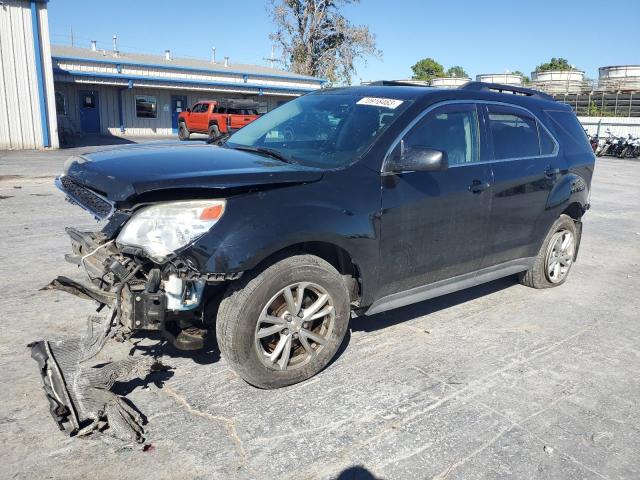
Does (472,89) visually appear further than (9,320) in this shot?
Yes

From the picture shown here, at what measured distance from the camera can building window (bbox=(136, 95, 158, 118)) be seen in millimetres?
31266

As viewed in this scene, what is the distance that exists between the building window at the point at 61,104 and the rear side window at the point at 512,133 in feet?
93.4

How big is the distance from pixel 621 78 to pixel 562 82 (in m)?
4.57

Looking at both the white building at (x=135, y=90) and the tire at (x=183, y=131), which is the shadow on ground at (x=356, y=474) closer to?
the white building at (x=135, y=90)

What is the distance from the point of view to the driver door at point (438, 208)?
3738 mm

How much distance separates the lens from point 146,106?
31.6 metres

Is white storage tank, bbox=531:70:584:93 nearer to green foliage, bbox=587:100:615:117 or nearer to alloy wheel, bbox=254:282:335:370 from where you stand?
green foliage, bbox=587:100:615:117

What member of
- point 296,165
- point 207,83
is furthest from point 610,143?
point 296,165

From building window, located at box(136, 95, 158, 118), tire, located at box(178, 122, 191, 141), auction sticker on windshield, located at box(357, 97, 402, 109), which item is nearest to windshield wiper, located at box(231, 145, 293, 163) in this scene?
auction sticker on windshield, located at box(357, 97, 402, 109)

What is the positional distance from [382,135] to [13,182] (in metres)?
10.6

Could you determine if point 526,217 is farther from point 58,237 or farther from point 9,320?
point 58,237

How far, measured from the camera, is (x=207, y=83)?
31.0 meters

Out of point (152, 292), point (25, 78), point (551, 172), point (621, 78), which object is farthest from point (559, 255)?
point (621, 78)

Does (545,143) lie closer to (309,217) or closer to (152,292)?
(309,217)
